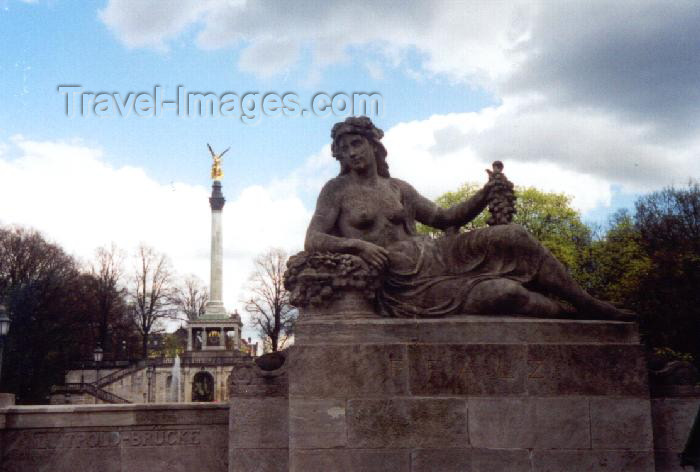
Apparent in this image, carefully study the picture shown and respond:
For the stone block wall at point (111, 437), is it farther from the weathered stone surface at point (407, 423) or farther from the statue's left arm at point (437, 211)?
the statue's left arm at point (437, 211)

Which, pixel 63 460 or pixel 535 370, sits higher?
pixel 535 370

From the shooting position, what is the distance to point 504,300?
7051mm

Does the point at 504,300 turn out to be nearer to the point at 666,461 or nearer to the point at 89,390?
the point at 666,461

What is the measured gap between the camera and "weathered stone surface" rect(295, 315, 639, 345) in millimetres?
6855

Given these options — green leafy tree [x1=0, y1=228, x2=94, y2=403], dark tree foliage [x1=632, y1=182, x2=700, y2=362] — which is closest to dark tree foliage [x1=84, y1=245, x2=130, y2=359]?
green leafy tree [x1=0, y1=228, x2=94, y2=403]

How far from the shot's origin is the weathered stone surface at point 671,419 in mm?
6934

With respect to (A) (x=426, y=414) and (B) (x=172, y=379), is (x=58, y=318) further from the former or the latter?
(A) (x=426, y=414)

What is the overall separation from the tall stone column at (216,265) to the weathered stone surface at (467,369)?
66898mm

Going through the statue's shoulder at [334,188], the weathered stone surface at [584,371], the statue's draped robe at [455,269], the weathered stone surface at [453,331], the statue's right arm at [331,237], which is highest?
the statue's shoulder at [334,188]

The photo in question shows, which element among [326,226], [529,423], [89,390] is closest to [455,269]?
[326,226]

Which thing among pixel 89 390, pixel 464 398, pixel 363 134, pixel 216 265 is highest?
pixel 216 265

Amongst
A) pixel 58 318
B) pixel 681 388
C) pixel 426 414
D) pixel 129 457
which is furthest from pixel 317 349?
pixel 58 318

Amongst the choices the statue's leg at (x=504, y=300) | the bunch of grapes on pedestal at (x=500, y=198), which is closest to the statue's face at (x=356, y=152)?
the bunch of grapes on pedestal at (x=500, y=198)

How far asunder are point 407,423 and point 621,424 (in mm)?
2010
